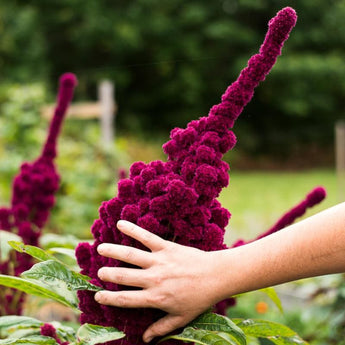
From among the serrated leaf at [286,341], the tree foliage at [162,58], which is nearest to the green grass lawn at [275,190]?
the tree foliage at [162,58]

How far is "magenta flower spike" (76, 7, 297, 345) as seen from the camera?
2.36 ft

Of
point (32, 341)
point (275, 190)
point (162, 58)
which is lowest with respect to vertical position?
point (32, 341)

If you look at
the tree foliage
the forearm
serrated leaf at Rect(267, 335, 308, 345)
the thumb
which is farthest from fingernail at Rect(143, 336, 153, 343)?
the tree foliage

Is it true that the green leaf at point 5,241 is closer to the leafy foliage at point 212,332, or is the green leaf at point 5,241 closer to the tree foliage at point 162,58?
the leafy foliage at point 212,332

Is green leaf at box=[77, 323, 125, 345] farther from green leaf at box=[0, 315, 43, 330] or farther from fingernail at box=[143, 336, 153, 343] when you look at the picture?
green leaf at box=[0, 315, 43, 330]

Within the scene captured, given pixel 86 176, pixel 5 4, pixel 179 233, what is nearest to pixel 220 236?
pixel 179 233

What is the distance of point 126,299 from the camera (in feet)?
2.29

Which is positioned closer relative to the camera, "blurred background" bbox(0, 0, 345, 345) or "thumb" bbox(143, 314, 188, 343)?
"thumb" bbox(143, 314, 188, 343)

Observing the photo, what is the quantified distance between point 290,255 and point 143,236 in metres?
0.19

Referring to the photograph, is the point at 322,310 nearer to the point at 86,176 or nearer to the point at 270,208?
the point at 86,176

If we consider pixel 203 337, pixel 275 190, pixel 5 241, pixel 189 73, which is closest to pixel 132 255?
pixel 203 337

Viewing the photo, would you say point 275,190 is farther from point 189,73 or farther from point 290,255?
point 290,255

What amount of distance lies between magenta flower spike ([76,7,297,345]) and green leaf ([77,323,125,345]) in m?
0.04

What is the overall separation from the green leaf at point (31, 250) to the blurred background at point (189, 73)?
538 cm
